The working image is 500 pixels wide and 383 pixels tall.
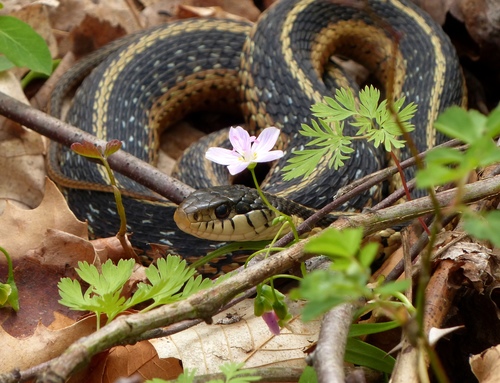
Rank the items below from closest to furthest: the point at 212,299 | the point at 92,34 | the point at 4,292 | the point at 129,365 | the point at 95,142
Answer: the point at 212,299 → the point at 129,365 → the point at 4,292 → the point at 95,142 → the point at 92,34

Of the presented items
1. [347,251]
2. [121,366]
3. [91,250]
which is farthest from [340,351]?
[91,250]

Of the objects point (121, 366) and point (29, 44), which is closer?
point (121, 366)

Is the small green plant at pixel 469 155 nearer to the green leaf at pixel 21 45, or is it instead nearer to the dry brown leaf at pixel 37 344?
the dry brown leaf at pixel 37 344

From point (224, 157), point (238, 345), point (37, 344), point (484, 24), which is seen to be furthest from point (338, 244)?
point (484, 24)

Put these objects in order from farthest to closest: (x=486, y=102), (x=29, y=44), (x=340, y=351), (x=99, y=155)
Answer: (x=486, y=102) → (x=29, y=44) → (x=99, y=155) → (x=340, y=351)

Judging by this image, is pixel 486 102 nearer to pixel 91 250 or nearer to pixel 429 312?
pixel 429 312

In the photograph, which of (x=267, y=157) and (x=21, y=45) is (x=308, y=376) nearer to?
(x=267, y=157)

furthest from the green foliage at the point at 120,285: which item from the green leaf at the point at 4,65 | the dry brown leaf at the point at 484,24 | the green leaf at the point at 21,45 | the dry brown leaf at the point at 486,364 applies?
the dry brown leaf at the point at 484,24
